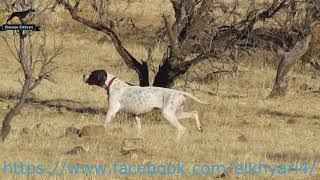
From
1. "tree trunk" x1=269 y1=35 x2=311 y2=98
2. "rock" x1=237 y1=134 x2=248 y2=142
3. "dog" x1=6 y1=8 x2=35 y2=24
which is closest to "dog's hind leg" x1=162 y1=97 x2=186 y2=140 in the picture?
"rock" x1=237 y1=134 x2=248 y2=142

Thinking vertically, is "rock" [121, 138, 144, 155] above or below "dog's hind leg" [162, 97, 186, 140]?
below

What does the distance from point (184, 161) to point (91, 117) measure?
6.31 meters

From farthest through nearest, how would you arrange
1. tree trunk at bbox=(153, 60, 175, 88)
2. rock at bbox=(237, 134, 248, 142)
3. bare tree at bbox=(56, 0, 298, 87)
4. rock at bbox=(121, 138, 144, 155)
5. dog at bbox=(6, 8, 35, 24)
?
1. tree trunk at bbox=(153, 60, 175, 88)
2. bare tree at bbox=(56, 0, 298, 87)
3. rock at bbox=(237, 134, 248, 142)
4. dog at bbox=(6, 8, 35, 24)
5. rock at bbox=(121, 138, 144, 155)

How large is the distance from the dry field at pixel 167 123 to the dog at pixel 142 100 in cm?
35

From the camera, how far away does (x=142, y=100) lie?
14008 millimetres

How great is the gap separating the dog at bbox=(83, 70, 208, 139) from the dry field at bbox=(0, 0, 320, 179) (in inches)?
13.9

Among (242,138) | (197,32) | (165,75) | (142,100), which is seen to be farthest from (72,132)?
(197,32)

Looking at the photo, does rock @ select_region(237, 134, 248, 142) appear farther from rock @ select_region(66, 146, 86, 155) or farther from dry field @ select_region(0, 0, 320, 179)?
rock @ select_region(66, 146, 86, 155)

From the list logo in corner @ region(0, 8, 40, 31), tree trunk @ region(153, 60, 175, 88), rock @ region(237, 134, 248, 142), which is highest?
logo in corner @ region(0, 8, 40, 31)

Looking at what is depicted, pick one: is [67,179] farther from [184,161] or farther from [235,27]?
[235,27]

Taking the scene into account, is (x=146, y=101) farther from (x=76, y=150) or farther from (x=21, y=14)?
(x=76, y=150)

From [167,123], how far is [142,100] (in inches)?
96.2

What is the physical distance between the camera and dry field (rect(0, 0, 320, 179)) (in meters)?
10.9

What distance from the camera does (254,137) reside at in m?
14.3
